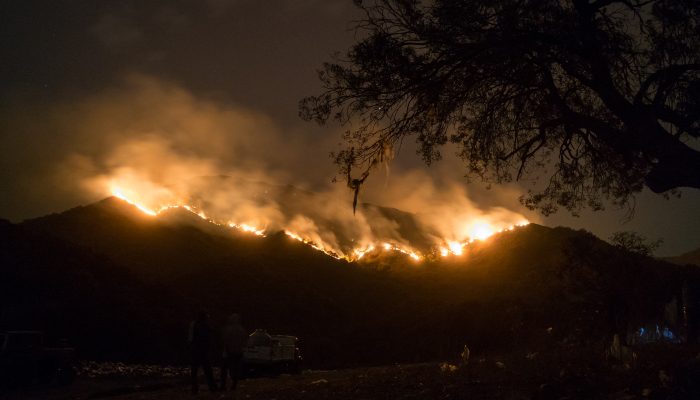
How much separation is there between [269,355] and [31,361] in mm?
9119

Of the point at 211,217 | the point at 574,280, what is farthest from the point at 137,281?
the point at 574,280

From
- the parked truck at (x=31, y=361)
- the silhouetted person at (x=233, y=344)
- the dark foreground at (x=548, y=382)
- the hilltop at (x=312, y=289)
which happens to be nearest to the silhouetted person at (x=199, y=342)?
the silhouetted person at (x=233, y=344)

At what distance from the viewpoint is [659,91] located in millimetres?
10203

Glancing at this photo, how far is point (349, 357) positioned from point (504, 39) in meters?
41.5

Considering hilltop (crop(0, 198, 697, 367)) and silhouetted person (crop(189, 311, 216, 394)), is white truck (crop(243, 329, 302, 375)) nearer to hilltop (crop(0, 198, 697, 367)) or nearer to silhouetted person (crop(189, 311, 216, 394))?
silhouetted person (crop(189, 311, 216, 394))

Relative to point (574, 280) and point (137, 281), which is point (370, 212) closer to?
point (137, 281)

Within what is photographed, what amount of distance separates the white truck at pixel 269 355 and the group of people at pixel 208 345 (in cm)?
802

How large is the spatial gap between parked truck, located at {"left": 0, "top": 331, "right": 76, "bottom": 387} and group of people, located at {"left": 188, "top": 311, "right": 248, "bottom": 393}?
8.95 metres

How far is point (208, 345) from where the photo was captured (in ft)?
47.9

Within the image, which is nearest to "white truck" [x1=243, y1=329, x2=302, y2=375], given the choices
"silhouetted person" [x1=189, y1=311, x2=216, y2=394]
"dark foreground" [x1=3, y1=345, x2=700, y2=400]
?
"silhouetted person" [x1=189, y1=311, x2=216, y2=394]

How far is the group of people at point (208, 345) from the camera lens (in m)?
14.4

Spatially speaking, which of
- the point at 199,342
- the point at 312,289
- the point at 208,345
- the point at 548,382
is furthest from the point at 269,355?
the point at 312,289

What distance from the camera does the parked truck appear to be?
19.4 meters

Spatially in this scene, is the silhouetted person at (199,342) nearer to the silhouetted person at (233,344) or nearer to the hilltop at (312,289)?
the silhouetted person at (233,344)
